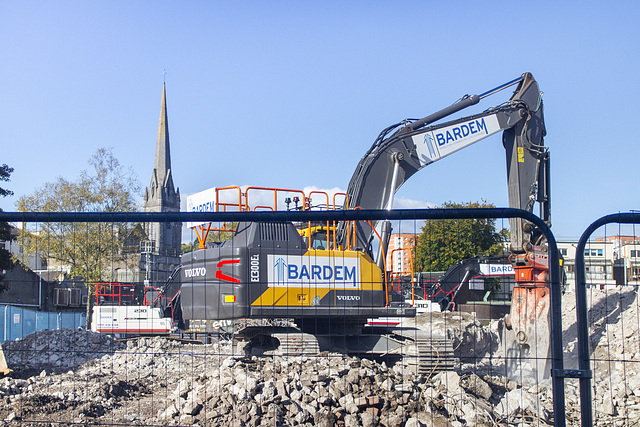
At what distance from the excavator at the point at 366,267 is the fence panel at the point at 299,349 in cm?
3

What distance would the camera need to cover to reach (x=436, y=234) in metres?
5.82

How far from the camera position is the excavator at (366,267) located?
24.5 feet

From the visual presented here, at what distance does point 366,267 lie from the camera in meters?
8.52

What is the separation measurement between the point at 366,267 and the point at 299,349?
1.55 m

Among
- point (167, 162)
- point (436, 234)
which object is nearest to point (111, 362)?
point (436, 234)

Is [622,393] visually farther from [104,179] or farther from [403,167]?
[104,179]

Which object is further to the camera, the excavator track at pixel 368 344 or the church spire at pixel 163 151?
the church spire at pixel 163 151

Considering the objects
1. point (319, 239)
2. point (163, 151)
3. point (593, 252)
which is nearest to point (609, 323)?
point (319, 239)

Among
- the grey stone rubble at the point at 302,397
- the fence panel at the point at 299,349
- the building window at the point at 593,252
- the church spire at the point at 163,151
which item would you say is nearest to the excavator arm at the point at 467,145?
the fence panel at the point at 299,349

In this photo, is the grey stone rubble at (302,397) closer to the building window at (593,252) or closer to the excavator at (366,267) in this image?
the excavator at (366,267)

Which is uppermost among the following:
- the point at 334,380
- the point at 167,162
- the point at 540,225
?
the point at 167,162

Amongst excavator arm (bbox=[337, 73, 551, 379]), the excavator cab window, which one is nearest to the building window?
excavator arm (bbox=[337, 73, 551, 379])

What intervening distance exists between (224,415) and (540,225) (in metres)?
3.51

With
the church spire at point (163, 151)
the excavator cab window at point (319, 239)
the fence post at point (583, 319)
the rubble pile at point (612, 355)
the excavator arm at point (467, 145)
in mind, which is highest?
the church spire at point (163, 151)
